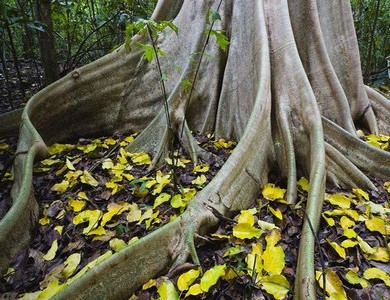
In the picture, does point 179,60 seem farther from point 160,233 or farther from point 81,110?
point 160,233

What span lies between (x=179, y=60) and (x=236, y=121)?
1046 mm

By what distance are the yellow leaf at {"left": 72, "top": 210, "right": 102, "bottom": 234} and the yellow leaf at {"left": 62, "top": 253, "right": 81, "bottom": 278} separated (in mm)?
247

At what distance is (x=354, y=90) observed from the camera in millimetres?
3445

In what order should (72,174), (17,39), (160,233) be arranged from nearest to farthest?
1. (160,233)
2. (72,174)
3. (17,39)

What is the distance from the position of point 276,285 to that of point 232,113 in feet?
6.31

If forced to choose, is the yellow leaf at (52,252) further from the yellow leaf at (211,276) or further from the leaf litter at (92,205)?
the yellow leaf at (211,276)

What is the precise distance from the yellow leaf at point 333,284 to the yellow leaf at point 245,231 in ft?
1.28

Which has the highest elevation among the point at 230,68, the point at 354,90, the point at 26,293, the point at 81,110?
the point at 230,68

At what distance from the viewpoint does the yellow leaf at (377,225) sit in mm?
2023

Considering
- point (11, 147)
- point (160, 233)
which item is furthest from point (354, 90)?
point (11, 147)

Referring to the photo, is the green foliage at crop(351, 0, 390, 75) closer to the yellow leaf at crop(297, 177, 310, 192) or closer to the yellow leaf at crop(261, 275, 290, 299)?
the yellow leaf at crop(297, 177, 310, 192)

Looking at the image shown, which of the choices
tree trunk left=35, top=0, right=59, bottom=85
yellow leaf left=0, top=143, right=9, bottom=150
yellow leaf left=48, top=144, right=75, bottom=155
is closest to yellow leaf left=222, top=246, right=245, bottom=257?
yellow leaf left=48, top=144, right=75, bottom=155

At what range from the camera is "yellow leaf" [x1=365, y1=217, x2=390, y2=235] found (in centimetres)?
202

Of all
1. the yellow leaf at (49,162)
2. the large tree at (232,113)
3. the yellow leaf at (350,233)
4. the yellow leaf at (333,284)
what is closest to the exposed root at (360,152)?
the large tree at (232,113)
